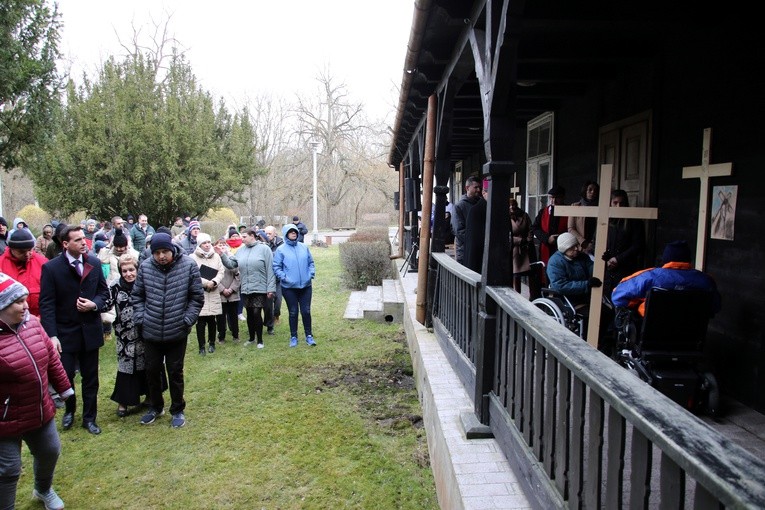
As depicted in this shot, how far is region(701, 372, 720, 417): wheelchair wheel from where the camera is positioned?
3814mm

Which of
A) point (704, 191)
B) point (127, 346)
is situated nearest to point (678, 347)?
point (704, 191)

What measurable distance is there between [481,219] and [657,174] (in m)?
1.80

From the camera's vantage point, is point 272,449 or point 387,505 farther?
point 272,449

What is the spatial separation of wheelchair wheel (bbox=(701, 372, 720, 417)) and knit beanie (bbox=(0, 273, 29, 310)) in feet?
14.6

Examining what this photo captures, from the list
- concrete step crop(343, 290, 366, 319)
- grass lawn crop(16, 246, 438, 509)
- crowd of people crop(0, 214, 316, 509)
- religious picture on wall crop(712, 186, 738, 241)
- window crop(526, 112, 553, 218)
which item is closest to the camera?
crowd of people crop(0, 214, 316, 509)

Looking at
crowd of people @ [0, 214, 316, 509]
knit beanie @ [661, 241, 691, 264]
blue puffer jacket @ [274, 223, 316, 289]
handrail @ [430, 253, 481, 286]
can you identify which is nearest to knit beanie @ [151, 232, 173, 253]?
crowd of people @ [0, 214, 316, 509]

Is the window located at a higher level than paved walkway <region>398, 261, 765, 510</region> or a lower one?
higher

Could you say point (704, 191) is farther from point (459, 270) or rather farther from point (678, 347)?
point (459, 270)

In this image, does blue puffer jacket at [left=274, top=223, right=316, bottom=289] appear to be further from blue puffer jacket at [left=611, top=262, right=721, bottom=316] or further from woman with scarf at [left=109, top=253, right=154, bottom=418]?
blue puffer jacket at [left=611, top=262, right=721, bottom=316]

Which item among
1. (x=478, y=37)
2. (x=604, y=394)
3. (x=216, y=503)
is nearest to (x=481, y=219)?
(x=478, y=37)

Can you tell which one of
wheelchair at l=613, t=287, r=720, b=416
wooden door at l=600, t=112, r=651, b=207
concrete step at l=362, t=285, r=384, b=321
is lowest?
concrete step at l=362, t=285, r=384, b=321

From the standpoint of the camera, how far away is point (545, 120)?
342 inches

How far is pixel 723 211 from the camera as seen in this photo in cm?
415

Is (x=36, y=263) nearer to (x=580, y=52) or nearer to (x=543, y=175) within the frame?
(x=580, y=52)
